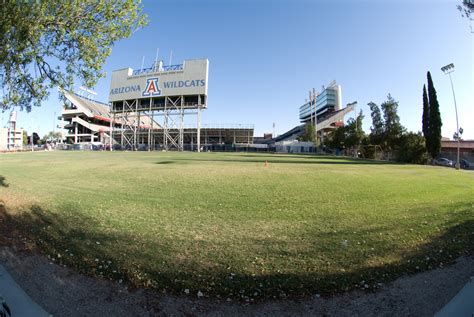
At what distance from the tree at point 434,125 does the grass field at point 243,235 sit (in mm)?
32562

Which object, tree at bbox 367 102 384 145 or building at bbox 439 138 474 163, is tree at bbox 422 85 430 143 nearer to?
tree at bbox 367 102 384 145

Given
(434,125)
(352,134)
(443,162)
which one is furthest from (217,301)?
(352,134)

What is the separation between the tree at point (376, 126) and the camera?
4748 cm

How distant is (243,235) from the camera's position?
6469mm

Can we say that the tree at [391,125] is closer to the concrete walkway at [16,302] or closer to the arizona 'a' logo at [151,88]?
the concrete walkway at [16,302]

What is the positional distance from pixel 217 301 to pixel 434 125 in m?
44.5

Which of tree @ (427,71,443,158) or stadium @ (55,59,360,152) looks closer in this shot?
tree @ (427,71,443,158)

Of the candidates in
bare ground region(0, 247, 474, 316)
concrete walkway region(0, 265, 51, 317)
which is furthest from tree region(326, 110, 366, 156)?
concrete walkway region(0, 265, 51, 317)

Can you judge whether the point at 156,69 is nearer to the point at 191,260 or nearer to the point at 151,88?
Answer: the point at 151,88

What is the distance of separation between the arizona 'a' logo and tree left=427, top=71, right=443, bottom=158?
64809 millimetres

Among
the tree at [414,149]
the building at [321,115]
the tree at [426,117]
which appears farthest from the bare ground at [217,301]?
the building at [321,115]

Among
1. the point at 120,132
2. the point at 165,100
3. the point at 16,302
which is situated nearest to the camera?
the point at 16,302

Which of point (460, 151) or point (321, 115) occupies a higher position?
point (321, 115)

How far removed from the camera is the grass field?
14.6 feet
